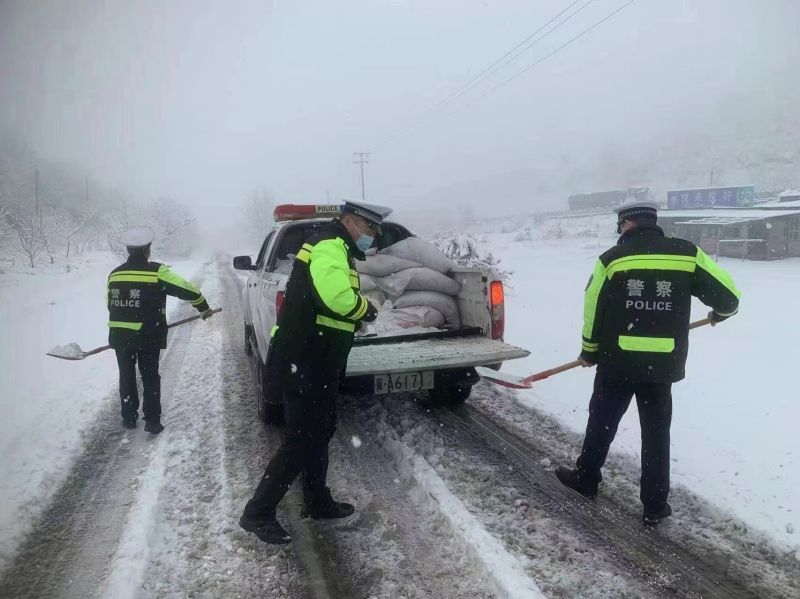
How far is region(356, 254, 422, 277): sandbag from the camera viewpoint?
568cm

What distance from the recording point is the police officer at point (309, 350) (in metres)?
2.77

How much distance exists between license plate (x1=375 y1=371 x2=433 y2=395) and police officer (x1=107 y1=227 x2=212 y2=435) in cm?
212

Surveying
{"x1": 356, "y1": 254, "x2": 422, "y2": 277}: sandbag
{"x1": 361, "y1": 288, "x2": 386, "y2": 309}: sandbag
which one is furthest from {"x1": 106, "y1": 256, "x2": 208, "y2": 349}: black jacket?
{"x1": 356, "y1": 254, "x2": 422, "y2": 277}: sandbag

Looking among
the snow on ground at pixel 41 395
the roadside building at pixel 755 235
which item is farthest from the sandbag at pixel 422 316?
the roadside building at pixel 755 235

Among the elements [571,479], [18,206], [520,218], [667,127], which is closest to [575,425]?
[571,479]

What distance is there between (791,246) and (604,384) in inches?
1219

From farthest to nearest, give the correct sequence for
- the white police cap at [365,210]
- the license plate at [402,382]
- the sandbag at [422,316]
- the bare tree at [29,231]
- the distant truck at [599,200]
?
1. the distant truck at [599,200]
2. the bare tree at [29,231]
3. the sandbag at [422,316]
4. the license plate at [402,382]
5. the white police cap at [365,210]

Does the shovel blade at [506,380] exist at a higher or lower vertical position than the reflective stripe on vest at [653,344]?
lower

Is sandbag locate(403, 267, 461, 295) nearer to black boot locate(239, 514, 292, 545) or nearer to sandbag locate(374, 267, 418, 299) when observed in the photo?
sandbag locate(374, 267, 418, 299)

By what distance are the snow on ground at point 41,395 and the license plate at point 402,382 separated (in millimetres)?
2377

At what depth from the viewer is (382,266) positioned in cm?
569

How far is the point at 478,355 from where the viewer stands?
12.9ft

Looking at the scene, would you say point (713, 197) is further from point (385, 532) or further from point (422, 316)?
point (385, 532)

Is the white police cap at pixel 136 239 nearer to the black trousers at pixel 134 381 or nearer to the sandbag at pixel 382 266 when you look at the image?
the black trousers at pixel 134 381
